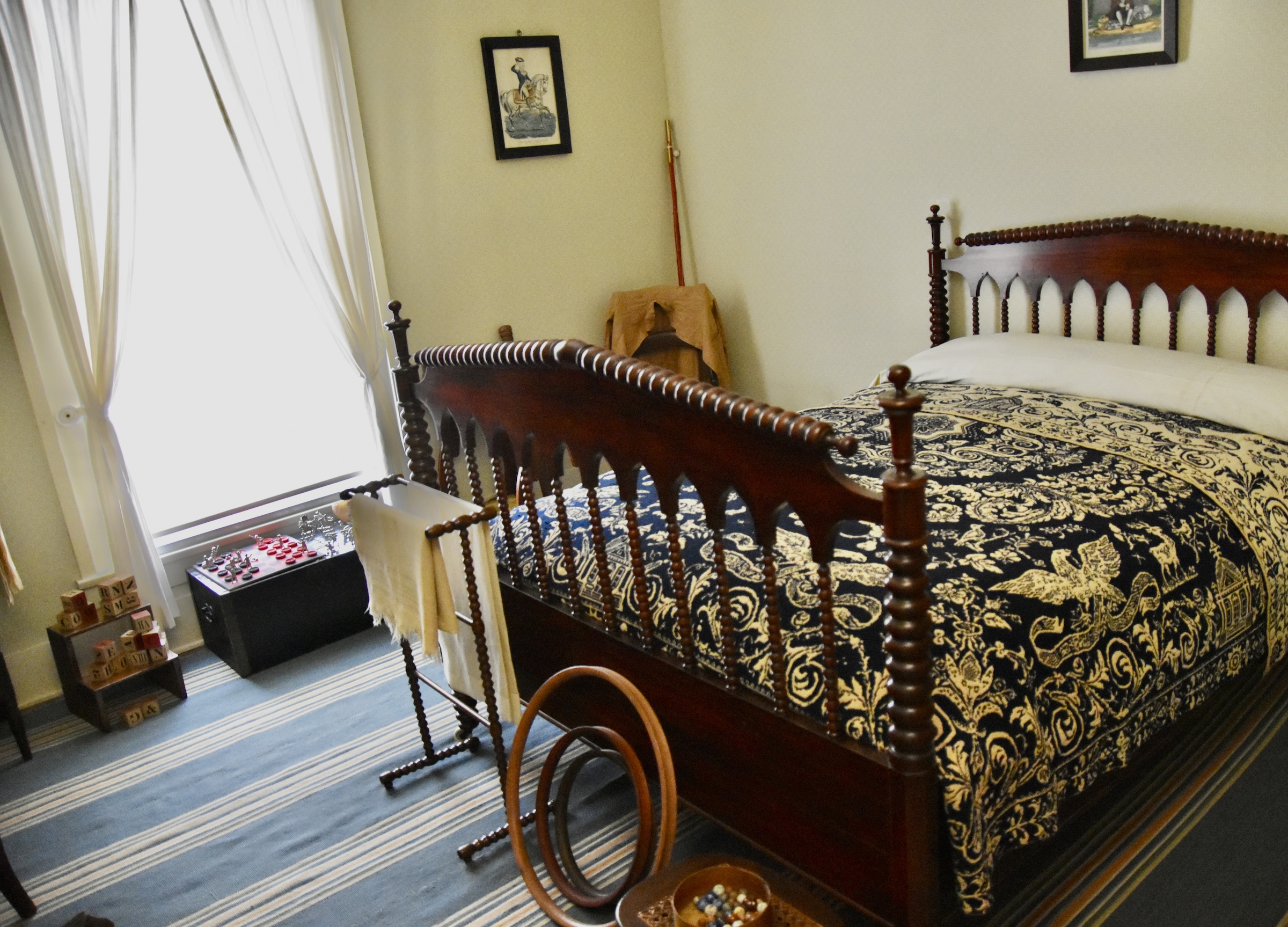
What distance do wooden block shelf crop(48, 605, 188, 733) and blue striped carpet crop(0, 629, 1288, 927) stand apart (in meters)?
0.06

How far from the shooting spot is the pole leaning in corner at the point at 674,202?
4457 mm

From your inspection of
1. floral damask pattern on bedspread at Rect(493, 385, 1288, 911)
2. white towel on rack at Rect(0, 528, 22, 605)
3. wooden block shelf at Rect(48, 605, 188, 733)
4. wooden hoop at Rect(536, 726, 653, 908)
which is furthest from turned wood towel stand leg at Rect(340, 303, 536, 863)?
white towel on rack at Rect(0, 528, 22, 605)

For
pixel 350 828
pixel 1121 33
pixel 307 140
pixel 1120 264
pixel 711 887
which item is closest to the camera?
pixel 711 887

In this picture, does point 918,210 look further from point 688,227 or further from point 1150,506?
point 1150,506

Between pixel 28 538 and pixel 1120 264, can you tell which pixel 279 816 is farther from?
pixel 1120 264

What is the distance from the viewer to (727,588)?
179 cm

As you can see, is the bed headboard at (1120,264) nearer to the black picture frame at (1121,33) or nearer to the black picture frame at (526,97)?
the black picture frame at (1121,33)

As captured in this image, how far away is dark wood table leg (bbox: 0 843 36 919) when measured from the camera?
2.25 m

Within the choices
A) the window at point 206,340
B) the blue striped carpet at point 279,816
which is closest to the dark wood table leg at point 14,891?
the blue striped carpet at point 279,816

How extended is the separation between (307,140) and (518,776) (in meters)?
2.44

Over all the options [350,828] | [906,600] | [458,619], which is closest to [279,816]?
[350,828]

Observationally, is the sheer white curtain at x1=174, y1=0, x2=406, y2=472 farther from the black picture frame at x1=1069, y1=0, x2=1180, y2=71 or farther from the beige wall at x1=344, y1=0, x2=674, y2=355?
the black picture frame at x1=1069, y1=0, x2=1180, y2=71

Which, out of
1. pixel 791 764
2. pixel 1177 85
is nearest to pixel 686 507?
pixel 791 764

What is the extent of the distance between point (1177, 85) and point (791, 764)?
88.9 inches
